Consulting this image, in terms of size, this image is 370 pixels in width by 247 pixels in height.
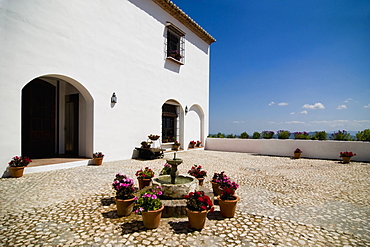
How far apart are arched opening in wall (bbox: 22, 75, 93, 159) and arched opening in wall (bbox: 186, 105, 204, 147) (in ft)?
20.1

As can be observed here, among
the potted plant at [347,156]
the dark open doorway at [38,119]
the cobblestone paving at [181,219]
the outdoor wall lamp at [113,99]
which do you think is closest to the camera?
the cobblestone paving at [181,219]

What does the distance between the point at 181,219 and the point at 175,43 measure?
1018 centimetres

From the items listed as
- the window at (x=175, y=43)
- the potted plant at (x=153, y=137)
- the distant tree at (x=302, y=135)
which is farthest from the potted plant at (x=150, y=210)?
the distant tree at (x=302, y=135)

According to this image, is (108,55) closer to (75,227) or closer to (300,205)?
(75,227)

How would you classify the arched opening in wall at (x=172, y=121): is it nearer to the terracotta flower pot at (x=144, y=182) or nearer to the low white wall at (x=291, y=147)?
the low white wall at (x=291, y=147)

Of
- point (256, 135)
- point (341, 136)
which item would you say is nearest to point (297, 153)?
point (341, 136)

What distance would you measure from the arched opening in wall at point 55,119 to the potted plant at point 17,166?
2.22 metres

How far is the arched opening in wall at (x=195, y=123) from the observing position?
41.0 ft

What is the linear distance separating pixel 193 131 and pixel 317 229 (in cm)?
1014

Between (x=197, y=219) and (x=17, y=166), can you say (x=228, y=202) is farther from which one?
(x=17, y=166)

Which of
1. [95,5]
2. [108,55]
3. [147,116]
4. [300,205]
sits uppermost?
[95,5]

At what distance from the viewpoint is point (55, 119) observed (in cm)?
812

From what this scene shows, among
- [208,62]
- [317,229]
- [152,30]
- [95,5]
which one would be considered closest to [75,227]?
[317,229]

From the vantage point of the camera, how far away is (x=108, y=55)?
7730mm
